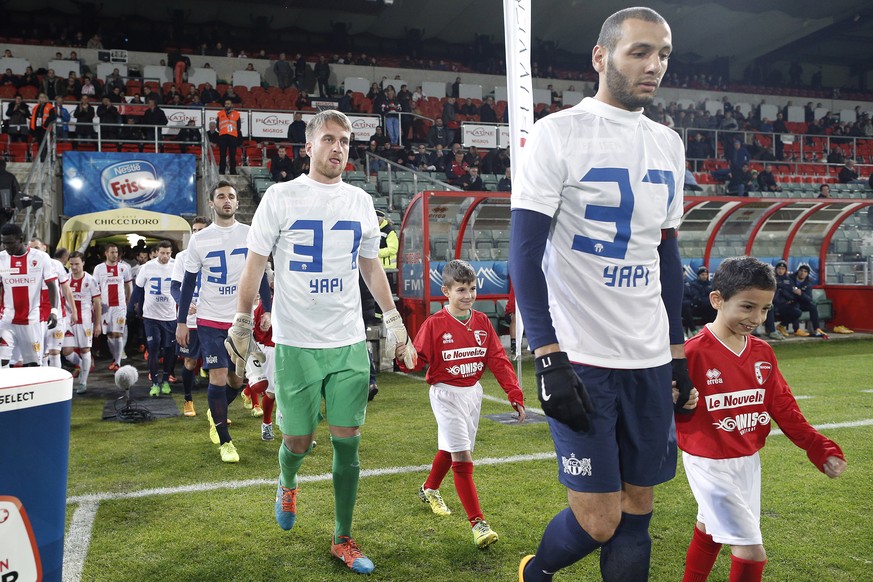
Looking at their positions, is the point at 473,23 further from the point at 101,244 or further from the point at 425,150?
the point at 101,244

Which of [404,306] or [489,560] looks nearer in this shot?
[489,560]

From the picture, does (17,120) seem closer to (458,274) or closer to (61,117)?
(61,117)

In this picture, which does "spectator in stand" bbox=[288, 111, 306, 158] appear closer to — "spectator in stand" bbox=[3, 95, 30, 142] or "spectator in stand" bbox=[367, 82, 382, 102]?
"spectator in stand" bbox=[367, 82, 382, 102]

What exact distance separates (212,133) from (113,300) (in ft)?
22.1

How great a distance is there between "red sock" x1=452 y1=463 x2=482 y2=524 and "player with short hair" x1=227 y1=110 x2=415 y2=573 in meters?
0.56

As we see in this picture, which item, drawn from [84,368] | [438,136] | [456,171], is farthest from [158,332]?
[438,136]

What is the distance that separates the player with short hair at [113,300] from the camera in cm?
1154

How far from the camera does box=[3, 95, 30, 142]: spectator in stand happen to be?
52.3 ft

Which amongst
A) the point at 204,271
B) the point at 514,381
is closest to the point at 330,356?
the point at 514,381

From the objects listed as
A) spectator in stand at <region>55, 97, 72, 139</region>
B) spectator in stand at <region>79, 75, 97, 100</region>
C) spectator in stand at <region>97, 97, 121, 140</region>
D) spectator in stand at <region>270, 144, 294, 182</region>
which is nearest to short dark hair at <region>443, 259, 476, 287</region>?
spectator in stand at <region>270, 144, 294, 182</region>

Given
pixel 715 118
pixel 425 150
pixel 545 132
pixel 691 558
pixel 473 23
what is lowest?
pixel 691 558

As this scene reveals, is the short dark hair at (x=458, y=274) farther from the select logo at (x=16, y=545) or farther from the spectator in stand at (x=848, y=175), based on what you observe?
the spectator in stand at (x=848, y=175)

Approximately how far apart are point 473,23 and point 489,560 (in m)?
29.5

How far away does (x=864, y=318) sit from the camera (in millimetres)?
14828
